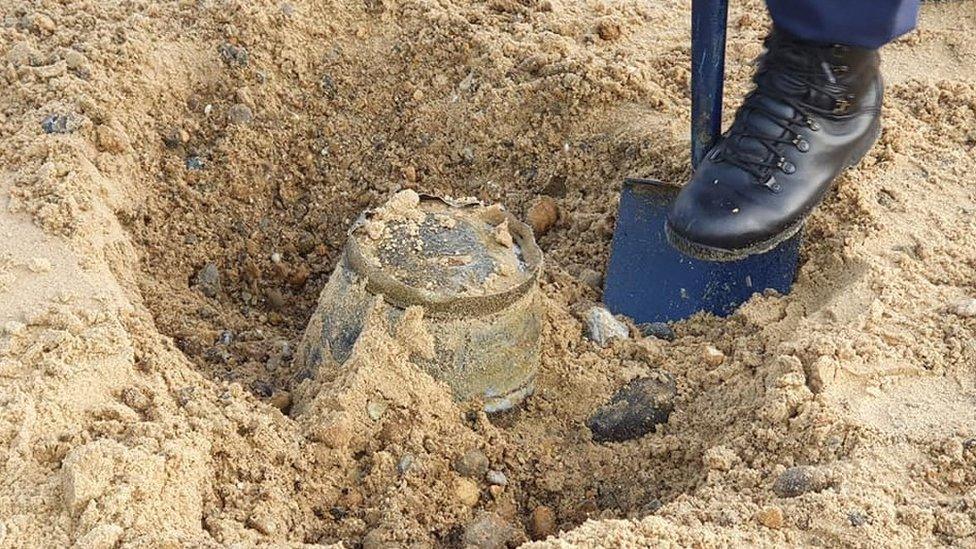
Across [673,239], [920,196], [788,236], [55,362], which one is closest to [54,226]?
[55,362]

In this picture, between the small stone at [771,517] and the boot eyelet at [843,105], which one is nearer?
the small stone at [771,517]

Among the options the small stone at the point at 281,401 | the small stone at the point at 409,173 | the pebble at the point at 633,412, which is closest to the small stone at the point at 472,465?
the pebble at the point at 633,412

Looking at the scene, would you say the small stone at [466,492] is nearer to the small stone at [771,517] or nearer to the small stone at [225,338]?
the small stone at [771,517]

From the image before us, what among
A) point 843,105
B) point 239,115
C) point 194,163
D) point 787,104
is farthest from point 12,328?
point 843,105

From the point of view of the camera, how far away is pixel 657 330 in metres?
2.79

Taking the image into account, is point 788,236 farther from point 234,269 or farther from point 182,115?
point 182,115

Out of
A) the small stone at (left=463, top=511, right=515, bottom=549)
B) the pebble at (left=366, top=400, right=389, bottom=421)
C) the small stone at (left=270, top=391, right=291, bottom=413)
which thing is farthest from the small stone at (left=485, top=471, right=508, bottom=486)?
the small stone at (left=270, top=391, right=291, bottom=413)

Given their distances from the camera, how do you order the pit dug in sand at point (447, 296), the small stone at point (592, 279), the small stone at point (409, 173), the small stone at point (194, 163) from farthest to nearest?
the small stone at point (409, 173) → the small stone at point (194, 163) → the small stone at point (592, 279) → the pit dug in sand at point (447, 296)

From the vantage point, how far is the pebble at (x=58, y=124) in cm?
285

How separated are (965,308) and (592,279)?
A: 3.16ft

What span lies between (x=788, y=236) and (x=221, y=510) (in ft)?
4.92

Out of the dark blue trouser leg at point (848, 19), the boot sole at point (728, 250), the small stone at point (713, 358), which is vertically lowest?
the small stone at point (713, 358)

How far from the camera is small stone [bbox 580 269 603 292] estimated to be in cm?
297

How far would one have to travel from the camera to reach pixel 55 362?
6.97ft
